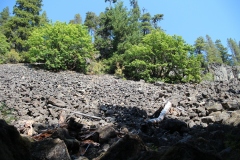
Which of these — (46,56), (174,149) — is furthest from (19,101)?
(46,56)

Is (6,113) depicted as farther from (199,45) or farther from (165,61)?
(199,45)

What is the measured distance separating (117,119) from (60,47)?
12892 millimetres

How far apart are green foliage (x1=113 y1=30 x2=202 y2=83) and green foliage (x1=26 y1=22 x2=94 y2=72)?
4.79 m

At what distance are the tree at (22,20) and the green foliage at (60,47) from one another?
1326 cm

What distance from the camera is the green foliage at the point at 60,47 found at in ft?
61.1

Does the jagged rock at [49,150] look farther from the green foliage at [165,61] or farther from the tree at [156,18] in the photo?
the tree at [156,18]

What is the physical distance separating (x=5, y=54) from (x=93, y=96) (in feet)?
65.3

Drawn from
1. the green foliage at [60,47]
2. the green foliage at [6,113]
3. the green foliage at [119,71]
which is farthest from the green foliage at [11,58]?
the green foliage at [6,113]

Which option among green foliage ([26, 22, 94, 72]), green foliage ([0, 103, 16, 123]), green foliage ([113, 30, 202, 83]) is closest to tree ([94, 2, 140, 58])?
green foliage ([113, 30, 202, 83])

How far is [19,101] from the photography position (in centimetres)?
888

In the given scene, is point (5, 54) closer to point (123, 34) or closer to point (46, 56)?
point (46, 56)

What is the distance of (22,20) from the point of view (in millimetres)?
32031

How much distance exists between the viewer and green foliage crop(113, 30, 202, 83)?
20.1m

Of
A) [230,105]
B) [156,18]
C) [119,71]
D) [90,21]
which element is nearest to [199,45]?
[156,18]
